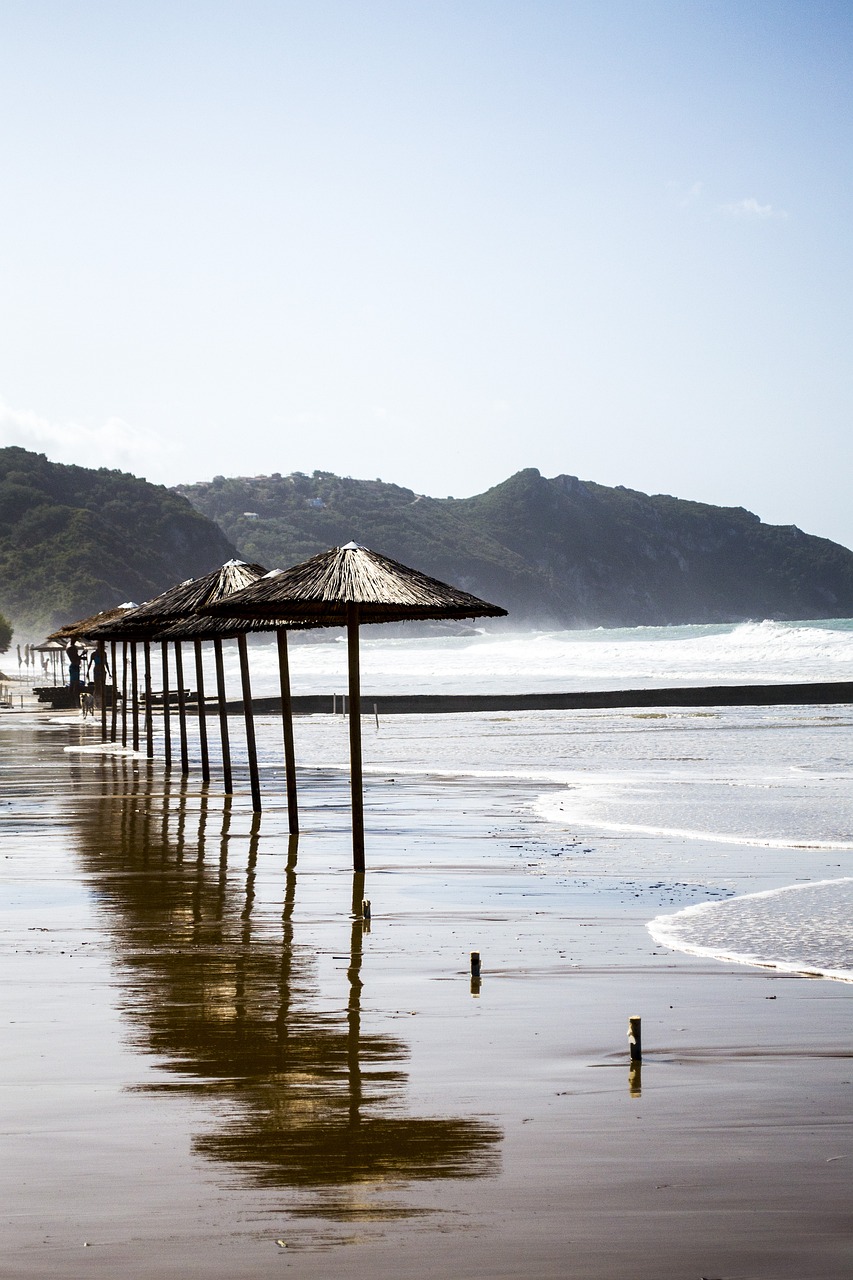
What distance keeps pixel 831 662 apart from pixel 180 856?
56.1 m

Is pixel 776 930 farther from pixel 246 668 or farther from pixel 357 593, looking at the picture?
pixel 246 668

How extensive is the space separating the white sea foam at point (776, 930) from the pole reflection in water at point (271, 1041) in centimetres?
187

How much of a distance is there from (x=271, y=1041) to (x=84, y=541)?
131584 millimetres

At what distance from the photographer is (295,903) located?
9594 millimetres

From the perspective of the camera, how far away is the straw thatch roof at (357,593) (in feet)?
36.2


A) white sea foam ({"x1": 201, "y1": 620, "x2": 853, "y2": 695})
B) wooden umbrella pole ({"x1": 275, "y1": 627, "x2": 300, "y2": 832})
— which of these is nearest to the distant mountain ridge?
white sea foam ({"x1": 201, "y1": 620, "x2": 853, "y2": 695})

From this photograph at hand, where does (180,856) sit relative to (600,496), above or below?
below

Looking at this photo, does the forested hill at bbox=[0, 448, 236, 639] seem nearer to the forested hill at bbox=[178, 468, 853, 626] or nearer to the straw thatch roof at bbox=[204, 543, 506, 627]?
the forested hill at bbox=[178, 468, 853, 626]

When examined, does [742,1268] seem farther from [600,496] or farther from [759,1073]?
[600,496]

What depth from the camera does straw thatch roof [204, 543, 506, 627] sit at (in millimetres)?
11039

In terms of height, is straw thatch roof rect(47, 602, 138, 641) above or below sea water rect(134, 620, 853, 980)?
above

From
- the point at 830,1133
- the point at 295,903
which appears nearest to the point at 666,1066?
the point at 830,1133

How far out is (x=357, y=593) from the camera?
11.2 meters

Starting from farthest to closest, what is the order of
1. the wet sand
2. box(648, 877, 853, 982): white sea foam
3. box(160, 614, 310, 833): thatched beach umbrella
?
box(160, 614, 310, 833): thatched beach umbrella, box(648, 877, 853, 982): white sea foam, the wet sand
